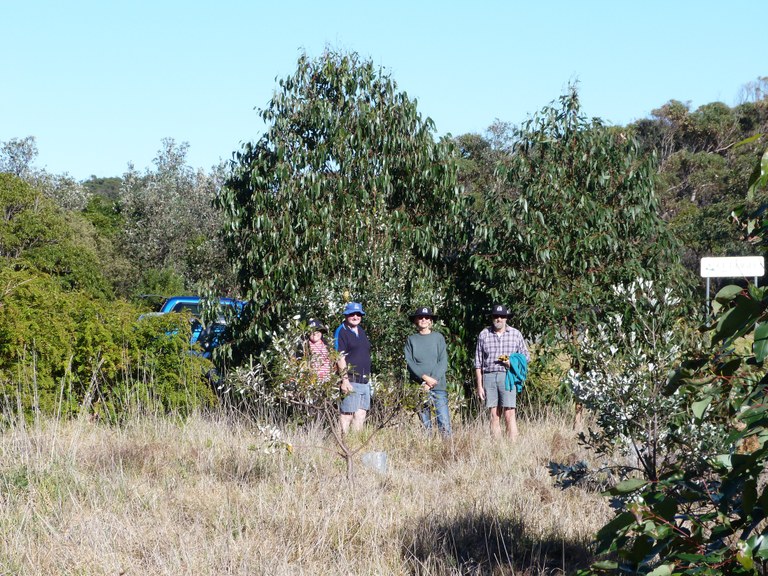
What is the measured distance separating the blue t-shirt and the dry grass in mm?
903

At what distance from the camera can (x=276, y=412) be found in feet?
33.4

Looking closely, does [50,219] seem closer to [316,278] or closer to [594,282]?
[316,278]

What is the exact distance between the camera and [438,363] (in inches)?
376

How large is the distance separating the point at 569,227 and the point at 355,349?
2595 mm

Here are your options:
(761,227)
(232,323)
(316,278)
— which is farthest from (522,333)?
(761,227)

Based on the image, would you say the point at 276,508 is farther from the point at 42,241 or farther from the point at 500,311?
the point at 42,241

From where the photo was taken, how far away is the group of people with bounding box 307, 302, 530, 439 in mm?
9086

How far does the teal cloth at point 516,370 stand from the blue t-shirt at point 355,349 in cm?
143

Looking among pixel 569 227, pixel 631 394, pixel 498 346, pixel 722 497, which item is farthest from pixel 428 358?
pixel 722 497

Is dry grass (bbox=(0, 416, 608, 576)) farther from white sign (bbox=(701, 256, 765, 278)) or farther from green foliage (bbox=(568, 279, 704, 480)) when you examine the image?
white sign (bbox=(701, 256, 765, 278))

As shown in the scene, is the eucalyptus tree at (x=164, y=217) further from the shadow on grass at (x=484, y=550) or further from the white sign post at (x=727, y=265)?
the shadow on grass at (x=484, y=550)

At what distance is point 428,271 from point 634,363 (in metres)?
4.95

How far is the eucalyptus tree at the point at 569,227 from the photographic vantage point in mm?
9695

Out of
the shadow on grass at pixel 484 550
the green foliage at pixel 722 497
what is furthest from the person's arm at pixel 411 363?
the green foliage at pixel 722 497
